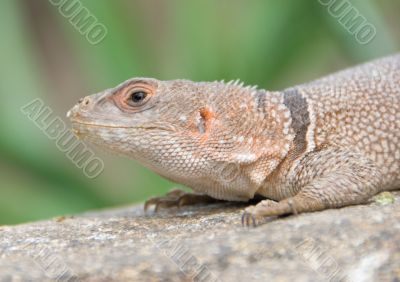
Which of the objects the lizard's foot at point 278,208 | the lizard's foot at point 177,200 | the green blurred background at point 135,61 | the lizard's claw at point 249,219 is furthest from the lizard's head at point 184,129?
the green blurred background at point 135,61

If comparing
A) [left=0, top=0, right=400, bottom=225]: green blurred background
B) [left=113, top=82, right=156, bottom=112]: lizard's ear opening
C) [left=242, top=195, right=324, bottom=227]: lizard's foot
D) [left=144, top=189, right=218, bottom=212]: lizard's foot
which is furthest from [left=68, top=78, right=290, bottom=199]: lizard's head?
[left=0, top=0, right=400, bottom=225]: green blurred background

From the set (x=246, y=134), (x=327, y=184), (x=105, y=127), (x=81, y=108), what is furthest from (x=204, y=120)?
(x=327, y=184)

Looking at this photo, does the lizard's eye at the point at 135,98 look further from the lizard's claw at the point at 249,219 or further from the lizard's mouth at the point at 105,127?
the lizard's claw at the point at 249,219

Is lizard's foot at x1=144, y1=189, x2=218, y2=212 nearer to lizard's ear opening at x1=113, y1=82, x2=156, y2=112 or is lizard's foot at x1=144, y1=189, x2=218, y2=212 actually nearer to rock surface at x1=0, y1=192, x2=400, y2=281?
lizard's ear opening at x1=113, y1=82, x2=156, y2=112

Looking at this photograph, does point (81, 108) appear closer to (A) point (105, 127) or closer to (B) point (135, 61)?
(A) point (105, 127)

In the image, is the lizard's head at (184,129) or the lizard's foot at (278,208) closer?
the lizard's foot at (278,208)

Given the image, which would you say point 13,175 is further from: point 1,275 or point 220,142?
point 1,275
